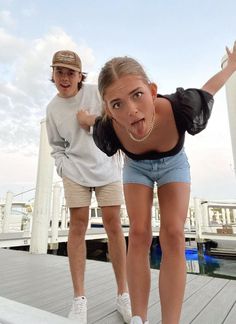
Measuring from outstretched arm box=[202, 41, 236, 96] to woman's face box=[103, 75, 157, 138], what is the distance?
0.25 meters

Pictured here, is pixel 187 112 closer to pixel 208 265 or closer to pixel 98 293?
pixel 98 293

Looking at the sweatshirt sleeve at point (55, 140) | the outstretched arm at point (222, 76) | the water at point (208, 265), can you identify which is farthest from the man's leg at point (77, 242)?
the water at point (208, 265)

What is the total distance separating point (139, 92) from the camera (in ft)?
2.64

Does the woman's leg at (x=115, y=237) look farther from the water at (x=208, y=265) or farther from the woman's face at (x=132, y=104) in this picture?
the water at (x=208, y=265)

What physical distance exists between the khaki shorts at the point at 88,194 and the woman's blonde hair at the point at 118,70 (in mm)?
539

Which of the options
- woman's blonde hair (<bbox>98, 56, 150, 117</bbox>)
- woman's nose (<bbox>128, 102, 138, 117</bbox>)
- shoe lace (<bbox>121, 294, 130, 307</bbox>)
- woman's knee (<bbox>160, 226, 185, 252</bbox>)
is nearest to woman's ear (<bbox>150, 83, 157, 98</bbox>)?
woman's blonde hair (<bbox>98, 56, 150, 117</bbox>)

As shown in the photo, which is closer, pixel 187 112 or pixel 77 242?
pixel 187 112

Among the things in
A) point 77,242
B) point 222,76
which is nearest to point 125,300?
point 77,242

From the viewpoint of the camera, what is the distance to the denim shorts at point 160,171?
924mm

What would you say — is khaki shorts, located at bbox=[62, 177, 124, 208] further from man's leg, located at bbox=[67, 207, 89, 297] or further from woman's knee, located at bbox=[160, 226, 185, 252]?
woman's knee, located at bbox=[160, 226, 185, 252]

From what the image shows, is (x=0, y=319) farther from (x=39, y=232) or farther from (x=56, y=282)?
(x=39, y=232)

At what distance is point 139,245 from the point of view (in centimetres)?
92

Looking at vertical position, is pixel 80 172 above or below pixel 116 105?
below

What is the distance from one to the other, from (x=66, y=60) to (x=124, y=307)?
1161 millimetres
